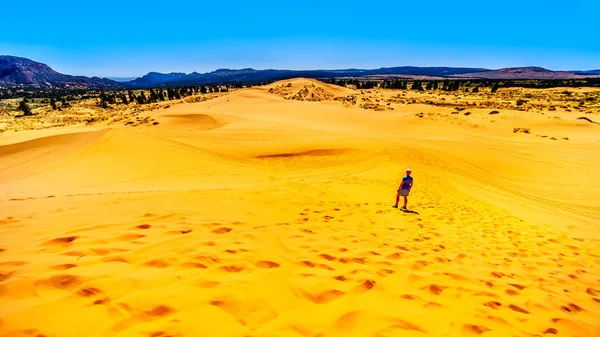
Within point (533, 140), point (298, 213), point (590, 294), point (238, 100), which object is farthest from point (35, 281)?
point (238, 100)

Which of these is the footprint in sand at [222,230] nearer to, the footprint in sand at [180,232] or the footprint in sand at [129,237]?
the footprint in sand at [180,232]

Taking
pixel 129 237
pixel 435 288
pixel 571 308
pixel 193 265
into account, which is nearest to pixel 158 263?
pixel 193 265

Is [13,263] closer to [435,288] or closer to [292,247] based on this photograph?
[292,247]

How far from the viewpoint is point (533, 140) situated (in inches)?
743

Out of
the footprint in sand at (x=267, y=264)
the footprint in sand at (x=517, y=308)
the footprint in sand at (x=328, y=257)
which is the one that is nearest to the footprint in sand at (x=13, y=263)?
→ the footprint in sand at (x=267, y=264)

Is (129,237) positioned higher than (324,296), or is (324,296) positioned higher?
(129,237)

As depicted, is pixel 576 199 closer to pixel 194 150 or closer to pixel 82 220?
pixel 82 220

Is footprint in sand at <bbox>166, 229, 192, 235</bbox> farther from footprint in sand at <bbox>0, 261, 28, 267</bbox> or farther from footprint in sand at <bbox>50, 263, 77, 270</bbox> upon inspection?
footprint in sand at <bbox>0, 261, 28, 267</bbox>

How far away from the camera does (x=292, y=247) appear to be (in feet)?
16.0

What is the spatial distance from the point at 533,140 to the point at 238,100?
95.3 feet

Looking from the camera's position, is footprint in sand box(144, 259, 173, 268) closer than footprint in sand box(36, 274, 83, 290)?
No

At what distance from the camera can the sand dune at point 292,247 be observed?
9.96 ft

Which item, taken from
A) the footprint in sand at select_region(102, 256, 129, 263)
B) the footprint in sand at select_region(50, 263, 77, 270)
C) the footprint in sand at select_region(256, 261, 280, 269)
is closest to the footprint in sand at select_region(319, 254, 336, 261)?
the footprint in sand at select_region(256, 261, 280, 269)

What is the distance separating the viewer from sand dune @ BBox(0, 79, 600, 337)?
9.96ft
